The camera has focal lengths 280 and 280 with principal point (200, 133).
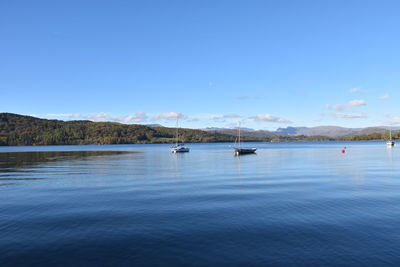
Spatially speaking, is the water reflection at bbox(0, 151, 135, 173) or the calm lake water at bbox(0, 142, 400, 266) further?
the water reflection at bbox(0, 151, 135, 173)

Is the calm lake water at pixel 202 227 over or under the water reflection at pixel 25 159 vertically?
over

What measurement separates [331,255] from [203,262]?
730cm

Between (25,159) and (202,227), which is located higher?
(202,227)

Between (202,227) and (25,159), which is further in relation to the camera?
(25,159)

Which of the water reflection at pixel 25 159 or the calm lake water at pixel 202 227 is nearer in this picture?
the calm lake water at pixel 202 227

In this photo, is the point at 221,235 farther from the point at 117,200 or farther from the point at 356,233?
the point at 117,200

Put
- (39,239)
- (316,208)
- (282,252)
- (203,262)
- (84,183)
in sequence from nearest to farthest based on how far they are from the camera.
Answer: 1. (203,262)
2. (282,252)
3. (39,239)
4. (316,208)
5. (84,183)

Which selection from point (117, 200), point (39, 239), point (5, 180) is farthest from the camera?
point (5, 180)

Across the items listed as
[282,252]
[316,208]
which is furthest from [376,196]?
[282,252]

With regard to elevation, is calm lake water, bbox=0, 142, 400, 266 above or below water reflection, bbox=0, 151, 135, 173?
above

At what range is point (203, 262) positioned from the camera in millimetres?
14922

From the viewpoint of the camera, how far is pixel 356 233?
19219 millimetres

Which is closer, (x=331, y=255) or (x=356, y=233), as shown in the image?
(x=331, y=255)

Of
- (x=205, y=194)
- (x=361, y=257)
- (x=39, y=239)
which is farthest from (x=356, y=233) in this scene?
(x=39, y=239)
